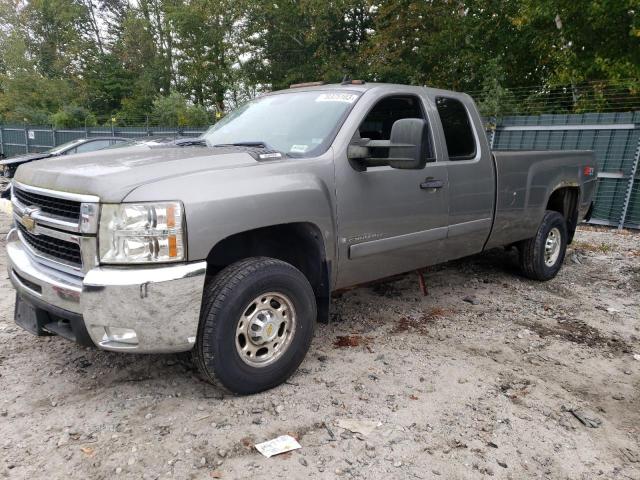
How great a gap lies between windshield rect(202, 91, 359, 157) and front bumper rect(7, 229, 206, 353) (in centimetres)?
125

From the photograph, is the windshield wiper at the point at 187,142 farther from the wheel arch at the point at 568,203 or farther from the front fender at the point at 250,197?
the wheel arch at the point at 568,203

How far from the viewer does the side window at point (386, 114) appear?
3699 millimetres

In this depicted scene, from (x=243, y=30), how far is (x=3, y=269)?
23.8 meters

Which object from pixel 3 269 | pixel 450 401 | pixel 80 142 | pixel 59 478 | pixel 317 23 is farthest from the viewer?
pixel 317 23

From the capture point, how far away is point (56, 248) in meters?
2.72

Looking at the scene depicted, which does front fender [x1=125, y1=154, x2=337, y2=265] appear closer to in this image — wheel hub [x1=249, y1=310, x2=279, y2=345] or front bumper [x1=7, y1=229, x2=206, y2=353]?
front bumper [x1=7, y1=229, x2=206, y2=353]

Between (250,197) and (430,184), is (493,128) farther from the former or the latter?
(250,197)

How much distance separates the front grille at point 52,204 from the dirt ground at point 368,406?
1115 mm

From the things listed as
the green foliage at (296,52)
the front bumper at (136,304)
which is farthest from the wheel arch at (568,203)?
the green foliage at (296,52)

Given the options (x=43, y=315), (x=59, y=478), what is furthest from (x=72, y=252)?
(x=59, y=478)

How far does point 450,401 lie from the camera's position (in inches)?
117

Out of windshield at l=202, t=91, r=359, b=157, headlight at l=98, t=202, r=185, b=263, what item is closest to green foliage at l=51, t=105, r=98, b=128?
windshield at l=202, t=91, r=359, b=157

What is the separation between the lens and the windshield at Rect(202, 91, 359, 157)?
11.0 ft

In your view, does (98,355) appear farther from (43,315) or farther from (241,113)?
(241,113)
